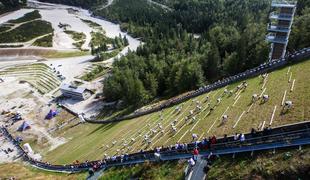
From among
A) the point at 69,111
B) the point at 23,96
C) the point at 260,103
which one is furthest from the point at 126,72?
the point at 260,103

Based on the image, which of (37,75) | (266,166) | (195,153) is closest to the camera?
(266,166)

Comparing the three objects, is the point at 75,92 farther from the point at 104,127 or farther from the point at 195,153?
the point at 195,153

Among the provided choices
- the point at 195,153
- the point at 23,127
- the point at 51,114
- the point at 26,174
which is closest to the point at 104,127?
the point at 26,174

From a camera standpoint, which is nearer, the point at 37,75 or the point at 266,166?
the point at 266,166

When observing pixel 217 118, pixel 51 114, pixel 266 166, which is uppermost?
pixel 266 166

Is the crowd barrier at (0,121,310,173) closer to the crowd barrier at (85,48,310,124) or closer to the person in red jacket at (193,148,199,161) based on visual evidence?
the person in red jacket at (193,148,199,161)

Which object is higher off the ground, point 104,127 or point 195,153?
point 195,153

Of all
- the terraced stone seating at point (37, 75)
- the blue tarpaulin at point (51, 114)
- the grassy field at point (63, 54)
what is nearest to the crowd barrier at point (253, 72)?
the blue tarpaulin at point (51, 114)

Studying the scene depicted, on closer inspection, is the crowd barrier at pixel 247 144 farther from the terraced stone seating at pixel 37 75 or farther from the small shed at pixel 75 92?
the terraced stone seating at pixel 37 75
